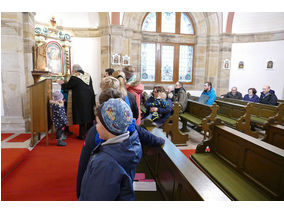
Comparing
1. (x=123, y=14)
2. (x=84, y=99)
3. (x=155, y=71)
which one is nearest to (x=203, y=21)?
(x=155, y=71)

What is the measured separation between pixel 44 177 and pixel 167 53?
916 centimetres

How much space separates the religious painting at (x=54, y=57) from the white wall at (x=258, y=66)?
8.85 m

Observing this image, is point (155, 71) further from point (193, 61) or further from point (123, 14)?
point (123, 14)

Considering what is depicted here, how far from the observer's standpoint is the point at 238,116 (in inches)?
208

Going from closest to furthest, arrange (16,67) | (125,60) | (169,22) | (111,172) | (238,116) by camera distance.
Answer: (111,172) → (16,67) → (238,116) → (125,60) → (169,22)

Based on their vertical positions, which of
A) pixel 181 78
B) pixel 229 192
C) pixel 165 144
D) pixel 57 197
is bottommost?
pixel 57 197

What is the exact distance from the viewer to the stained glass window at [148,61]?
1035 cm

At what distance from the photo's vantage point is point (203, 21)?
33.8 feet

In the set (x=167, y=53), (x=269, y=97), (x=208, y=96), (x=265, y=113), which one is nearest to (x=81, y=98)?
(x=208, y=96)

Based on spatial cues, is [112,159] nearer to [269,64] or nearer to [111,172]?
[111,172]

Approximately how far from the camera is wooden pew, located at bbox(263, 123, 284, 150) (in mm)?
3084

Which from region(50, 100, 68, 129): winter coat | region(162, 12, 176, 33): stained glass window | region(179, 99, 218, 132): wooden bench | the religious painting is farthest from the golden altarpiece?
region(162, 12, 176, 33): stained glass window

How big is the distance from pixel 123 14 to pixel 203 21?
442 cm

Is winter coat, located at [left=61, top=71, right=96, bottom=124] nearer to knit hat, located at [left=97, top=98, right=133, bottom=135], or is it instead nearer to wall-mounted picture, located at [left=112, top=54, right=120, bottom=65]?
knit hat, located at [left=97, top=98, right=133, bottom=135]
